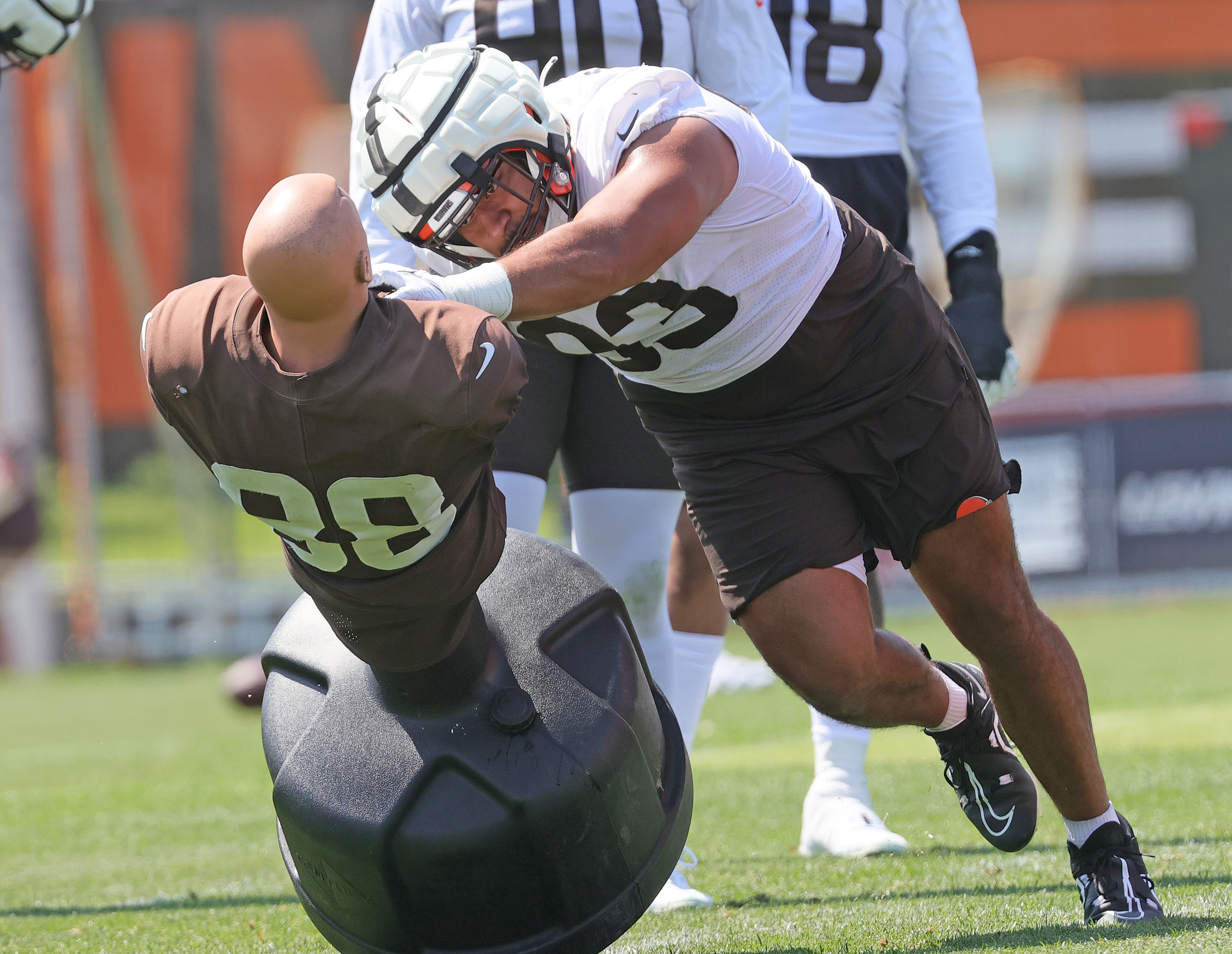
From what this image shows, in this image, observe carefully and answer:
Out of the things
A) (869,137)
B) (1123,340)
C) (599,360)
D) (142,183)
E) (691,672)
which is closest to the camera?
(599,360)

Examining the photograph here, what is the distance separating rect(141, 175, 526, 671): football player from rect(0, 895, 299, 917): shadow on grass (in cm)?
153

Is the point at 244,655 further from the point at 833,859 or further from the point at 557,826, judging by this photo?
the point at 557,826

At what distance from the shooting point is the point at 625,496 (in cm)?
313

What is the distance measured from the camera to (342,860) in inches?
86.0

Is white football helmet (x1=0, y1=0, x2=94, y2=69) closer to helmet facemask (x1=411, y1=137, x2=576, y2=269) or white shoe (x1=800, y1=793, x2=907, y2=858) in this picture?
→ helmet facemask (x1=411, y1=137, x2=576, y2=269)

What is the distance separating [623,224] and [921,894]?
1555 millimetres

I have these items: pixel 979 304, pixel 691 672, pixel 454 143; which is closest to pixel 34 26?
pixel 454 143

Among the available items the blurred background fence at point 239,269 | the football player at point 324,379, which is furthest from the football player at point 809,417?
the blurred background fence at point 239,269

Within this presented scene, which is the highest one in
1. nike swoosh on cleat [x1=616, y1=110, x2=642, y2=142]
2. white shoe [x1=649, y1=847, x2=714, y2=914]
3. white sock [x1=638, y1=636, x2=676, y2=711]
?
nike swoosh on cleat [x1=616, y1=110, x2=642, y2=142]

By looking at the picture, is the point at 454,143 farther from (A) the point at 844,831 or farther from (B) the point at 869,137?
(A) the point at 844,831

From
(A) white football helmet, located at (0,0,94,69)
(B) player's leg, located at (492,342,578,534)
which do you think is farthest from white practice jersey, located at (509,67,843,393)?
(A) white football helmet, located at (0,0,94,69)

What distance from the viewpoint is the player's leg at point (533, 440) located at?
303 cm

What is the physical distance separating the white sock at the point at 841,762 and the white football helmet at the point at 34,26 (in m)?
2.43

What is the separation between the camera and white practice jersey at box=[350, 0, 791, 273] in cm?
301
